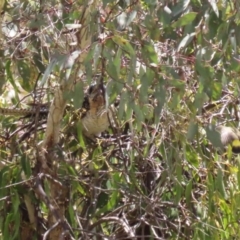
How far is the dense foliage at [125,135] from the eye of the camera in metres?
1.63

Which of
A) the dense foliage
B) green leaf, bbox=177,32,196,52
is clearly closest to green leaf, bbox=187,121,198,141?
the dense foliage

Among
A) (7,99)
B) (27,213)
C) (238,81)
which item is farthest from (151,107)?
(7,99)

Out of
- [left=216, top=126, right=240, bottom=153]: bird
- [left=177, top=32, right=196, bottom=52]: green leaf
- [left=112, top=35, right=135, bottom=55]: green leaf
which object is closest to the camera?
[left=112, top=35, right=135, bottom=55]: green leaf

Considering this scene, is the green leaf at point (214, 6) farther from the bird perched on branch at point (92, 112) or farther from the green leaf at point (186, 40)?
the bird perched on branch at point (92, 112)

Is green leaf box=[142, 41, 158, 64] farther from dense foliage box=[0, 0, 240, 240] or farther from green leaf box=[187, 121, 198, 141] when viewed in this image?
green leaf box=[187, 121, 198, 141]

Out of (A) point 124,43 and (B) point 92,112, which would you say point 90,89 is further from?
(A) point 124,43

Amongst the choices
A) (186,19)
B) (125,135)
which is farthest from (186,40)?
(125,135)

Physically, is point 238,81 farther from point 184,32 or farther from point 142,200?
point 142,200

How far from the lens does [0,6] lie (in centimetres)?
191

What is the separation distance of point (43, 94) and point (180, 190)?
53 cm

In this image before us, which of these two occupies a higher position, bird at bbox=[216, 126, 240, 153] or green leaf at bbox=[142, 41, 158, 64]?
green leaf at bbox=[142, 41, 158, 64]

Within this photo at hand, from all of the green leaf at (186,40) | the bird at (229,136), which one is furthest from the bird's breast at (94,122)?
the green leaf at (186,40)

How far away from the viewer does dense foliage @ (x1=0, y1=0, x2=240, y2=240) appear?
163cm

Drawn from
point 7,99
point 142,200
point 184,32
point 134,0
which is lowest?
point 142,200
